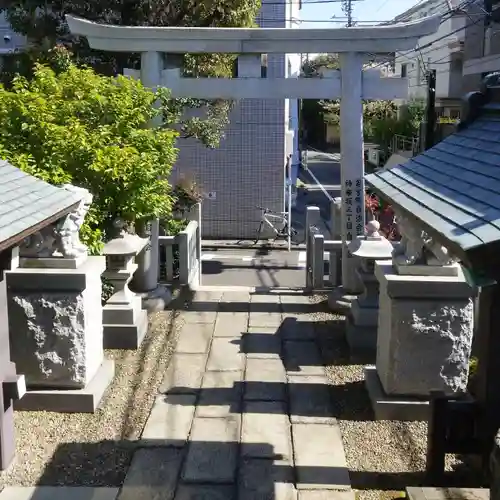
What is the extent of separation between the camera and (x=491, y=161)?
455 centimetres

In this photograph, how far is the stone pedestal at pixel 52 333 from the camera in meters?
6.15

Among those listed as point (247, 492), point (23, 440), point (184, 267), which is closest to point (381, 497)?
point (247, 492)

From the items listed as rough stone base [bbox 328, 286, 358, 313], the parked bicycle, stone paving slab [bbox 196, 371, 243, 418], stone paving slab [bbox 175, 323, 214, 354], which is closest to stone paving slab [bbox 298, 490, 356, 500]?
stone paving slab [bbox 196, 371, 243, 418]

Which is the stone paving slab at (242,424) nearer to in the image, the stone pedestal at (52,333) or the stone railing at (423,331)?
the stone railing at (423,331)

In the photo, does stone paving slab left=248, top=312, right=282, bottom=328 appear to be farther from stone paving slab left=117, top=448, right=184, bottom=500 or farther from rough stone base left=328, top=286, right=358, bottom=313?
stone paving slab left=117, top=448, right=184, bottom=500

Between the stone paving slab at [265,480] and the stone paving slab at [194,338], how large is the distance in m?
2.83

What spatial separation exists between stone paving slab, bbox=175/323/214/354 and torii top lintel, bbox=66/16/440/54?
13.1 feet

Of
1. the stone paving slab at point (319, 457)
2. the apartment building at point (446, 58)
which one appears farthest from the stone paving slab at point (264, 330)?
the apartment building at point (446, 58)

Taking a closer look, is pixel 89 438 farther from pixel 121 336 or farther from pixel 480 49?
pixel 480 49

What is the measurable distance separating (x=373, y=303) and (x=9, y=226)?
192 inches

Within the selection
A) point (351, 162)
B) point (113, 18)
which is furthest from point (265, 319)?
point (113, 18)

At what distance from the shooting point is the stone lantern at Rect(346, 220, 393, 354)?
799cm

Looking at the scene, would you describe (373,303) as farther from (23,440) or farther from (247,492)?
(23,440)

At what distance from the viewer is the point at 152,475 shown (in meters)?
5.15
